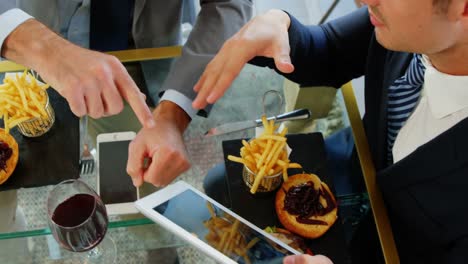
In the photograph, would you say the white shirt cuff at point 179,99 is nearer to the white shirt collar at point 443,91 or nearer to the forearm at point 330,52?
the forearm at point 330,52

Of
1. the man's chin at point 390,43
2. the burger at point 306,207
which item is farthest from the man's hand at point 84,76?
the man's chin at point 390,43

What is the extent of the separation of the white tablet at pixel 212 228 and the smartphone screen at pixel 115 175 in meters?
0.12

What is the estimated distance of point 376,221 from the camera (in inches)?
37.1

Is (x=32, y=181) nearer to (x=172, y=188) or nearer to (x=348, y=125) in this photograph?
(x=172, y=188)

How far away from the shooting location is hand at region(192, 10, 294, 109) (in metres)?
0.89

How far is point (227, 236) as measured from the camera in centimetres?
83

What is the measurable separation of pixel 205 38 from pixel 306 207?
0.52 metres

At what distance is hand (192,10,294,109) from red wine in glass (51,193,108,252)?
0.29 metres

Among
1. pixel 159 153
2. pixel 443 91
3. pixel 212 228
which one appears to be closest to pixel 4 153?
pixel 159 153

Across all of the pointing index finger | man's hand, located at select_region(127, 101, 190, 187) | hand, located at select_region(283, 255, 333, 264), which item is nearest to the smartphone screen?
man's hand, located at select_region(127, 101, 190, 187)

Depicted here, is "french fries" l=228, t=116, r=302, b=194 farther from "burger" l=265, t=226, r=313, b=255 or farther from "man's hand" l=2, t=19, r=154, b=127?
"man's hand" l=2, t=19, r=154, b=127

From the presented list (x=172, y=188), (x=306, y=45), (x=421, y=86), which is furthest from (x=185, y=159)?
(x=421, y=86)

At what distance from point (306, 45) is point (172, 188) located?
0.47 m

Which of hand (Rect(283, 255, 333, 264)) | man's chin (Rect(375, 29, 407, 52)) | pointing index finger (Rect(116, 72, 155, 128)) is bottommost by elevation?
hand (Rect(283, 255, 333, 264))
